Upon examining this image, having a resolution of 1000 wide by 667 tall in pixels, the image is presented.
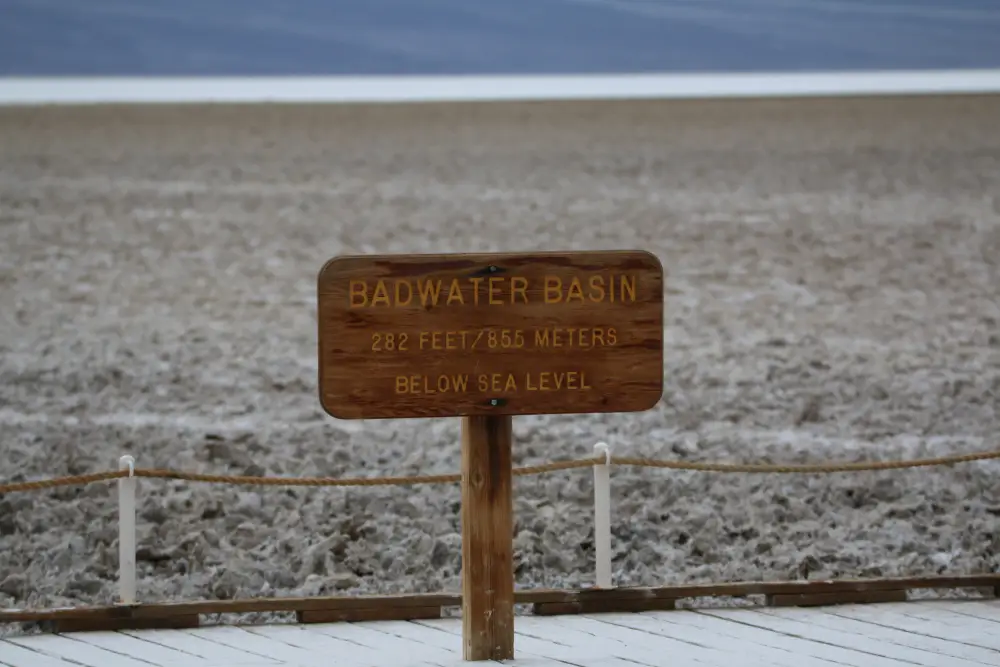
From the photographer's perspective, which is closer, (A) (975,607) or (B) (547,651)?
(B) (547,651)

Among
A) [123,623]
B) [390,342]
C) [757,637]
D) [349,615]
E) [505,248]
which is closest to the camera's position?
[390,342]

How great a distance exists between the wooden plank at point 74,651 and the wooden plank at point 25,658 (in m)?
0.02

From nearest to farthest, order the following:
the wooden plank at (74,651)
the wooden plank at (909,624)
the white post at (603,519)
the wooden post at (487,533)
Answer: the wooden post at (487,533)
the wooden plank at (74,651)
the wooden plank at (909,624)
the white post at (603,519)

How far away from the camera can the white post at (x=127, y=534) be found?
4480 mm

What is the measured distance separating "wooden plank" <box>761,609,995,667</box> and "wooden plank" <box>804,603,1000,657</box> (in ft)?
0.11

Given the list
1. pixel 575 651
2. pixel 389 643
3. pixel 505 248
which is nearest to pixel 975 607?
pixel 575 651

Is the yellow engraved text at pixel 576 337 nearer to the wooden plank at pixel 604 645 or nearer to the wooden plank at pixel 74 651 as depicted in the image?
the wooden plank at pixel 604 645

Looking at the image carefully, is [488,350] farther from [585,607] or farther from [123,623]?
[123,623]

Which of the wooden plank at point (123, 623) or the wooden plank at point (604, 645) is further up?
the wooden plank at point (123, 623)

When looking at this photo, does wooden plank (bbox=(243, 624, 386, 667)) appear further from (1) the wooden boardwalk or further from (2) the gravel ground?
(2) the gravel ground

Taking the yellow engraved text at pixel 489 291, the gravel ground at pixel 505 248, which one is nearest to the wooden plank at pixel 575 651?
the yellow engraved text at pixel 489 291

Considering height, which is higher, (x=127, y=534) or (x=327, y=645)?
(x=127, y=534)

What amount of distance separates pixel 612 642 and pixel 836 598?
0.90 m

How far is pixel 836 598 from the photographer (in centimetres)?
469
